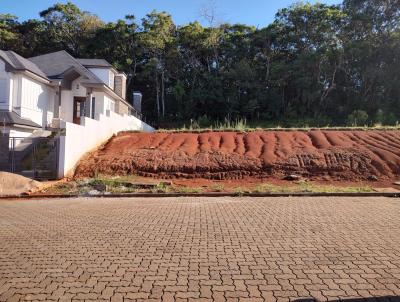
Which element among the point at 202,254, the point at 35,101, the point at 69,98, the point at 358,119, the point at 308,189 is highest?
the point at 358,119

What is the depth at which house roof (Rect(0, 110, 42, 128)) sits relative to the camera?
19284mm

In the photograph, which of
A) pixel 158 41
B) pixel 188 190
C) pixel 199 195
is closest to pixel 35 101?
pixel 188 190

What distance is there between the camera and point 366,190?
1370cm

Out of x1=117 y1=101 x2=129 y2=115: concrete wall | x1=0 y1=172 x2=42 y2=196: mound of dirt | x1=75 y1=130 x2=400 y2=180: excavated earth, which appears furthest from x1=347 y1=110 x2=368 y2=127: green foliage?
x1=0 y1=172 x2=42 y2=196: mound of dirt

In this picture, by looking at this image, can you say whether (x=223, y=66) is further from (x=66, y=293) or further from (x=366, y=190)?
(x=66, y=293)

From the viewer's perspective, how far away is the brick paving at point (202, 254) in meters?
4.47

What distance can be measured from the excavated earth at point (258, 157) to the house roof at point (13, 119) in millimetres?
4121

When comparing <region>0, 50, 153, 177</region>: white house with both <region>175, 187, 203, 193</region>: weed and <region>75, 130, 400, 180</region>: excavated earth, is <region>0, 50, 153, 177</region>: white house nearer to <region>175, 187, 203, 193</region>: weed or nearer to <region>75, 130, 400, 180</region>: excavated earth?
<region>75, 130, 400, 180</region>: excavated earth

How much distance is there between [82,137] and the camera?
18391 millimetres

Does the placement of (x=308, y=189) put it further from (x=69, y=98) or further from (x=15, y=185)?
(x=69, y=98)

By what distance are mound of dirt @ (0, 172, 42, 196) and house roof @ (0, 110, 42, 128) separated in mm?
5504

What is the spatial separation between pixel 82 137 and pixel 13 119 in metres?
4.22

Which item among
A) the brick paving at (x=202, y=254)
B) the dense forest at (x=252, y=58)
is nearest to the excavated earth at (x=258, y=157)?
the brick paving at (x=202, y=254)

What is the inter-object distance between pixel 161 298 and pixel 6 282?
2.03 meters
